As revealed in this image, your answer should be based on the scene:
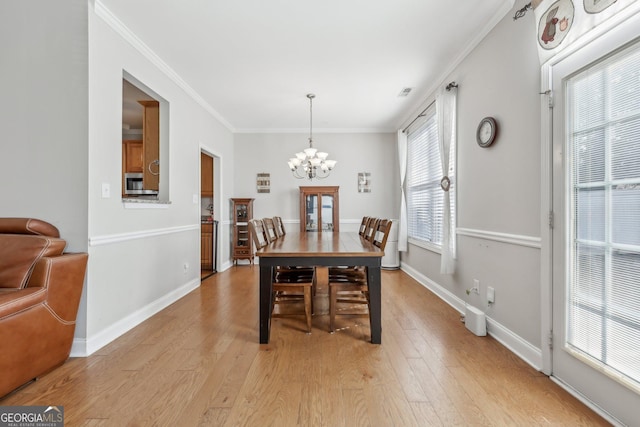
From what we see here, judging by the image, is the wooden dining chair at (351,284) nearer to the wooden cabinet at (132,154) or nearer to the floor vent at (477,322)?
the floor vent at (477,322)

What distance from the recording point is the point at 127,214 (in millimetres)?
2615

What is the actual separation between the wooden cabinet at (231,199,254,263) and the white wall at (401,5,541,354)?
363 centimetres

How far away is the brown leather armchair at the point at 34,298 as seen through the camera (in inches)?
63.5

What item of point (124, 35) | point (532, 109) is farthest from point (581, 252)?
point (124, 35)

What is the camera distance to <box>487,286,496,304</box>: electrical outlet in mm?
2451

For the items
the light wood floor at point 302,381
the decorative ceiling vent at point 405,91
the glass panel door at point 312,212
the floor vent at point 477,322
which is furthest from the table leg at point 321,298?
the decorative ceiling vent at point 405,91

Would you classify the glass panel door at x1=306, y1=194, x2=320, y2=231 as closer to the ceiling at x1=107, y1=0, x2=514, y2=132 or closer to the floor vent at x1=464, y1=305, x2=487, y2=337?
the ceiling at x1=107, y1=0, x2=514, y2=132

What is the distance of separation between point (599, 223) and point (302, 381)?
1.84 m

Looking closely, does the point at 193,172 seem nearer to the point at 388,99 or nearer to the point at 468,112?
the point at 388,99

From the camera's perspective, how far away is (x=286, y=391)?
1.71m

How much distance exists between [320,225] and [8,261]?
406cm

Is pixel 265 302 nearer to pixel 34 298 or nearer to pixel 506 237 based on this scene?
pixel 34 298

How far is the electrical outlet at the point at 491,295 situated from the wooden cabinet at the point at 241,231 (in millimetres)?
3960

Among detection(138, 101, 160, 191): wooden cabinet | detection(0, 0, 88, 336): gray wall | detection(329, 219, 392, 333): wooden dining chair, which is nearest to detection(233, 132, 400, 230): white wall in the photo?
detection(138, 101, 160, 191): wooden cabinet
